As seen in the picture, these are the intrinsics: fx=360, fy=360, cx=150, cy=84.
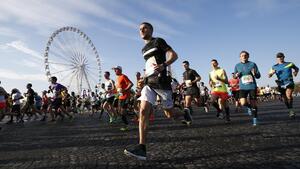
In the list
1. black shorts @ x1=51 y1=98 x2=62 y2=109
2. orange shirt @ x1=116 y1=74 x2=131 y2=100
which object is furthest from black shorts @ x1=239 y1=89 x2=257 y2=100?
black shorts @ x1=51 y1=98 x2=62 y2=109

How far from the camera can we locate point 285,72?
33.3 feet

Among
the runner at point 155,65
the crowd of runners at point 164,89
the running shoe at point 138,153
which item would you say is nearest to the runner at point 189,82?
the crowd of runners at point 164,89

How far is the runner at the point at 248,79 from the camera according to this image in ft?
29.4

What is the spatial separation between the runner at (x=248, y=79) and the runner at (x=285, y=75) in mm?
1447

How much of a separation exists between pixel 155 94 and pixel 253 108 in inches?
175

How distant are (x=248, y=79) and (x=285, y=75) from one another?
5.82 ft

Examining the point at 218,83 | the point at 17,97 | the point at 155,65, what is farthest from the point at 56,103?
the point at 155,65

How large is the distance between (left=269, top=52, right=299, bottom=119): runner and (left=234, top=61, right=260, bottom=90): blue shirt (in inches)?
56.4

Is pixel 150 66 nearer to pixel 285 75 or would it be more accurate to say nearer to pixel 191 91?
pixel 285 75

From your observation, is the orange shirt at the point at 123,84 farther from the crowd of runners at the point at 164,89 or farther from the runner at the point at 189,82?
the runner at the point at 189,82

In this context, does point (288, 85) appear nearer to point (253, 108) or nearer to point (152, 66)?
point (253, 108)

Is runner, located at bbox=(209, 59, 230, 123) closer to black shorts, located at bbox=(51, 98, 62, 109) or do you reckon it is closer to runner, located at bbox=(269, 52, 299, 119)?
runner, located at bbox=(269, 52, 299, 119)

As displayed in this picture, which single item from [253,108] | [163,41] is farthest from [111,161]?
[253,108]

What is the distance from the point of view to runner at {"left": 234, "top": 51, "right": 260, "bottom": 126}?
8973 mm
